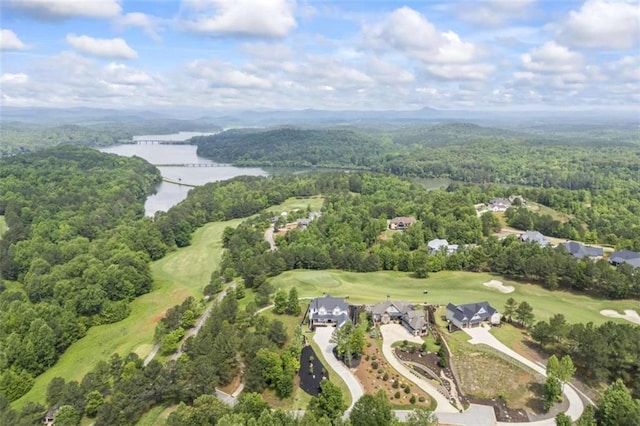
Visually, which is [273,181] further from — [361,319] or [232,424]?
[232,424]

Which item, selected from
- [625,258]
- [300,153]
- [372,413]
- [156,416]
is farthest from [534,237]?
[300,153]

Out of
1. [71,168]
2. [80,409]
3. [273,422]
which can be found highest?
[71,168]

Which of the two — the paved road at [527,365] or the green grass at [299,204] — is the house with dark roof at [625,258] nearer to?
the paved road at [527,365]

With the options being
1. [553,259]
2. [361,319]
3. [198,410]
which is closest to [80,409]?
[198,410]

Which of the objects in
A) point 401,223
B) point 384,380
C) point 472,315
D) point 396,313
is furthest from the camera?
point 401,223

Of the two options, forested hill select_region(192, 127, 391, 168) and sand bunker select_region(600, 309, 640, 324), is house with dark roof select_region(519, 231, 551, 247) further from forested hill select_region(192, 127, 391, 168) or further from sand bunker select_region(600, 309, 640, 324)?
forested hill select_region(192, 127, 391, 168)

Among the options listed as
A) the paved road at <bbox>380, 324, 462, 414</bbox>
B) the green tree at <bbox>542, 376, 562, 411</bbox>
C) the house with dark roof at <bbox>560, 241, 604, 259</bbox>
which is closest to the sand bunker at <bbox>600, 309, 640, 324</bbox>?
the house with dark roof at <bbox>560, 241, 604, 259</bbox>

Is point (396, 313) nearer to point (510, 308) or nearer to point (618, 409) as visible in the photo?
point (510, 308)
